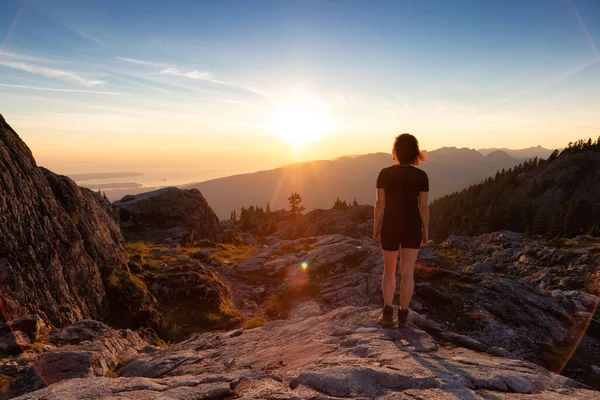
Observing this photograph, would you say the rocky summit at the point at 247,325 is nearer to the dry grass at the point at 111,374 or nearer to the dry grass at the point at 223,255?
the dry grass at the point at 111,374

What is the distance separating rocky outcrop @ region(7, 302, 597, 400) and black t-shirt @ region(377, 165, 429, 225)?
2893mm

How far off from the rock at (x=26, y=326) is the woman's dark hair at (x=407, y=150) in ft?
36.7

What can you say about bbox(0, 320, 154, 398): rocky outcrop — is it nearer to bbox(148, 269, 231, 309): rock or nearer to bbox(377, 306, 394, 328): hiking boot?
bbox(148, 269, 231, 309): rock

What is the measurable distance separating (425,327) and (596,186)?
4144 inches

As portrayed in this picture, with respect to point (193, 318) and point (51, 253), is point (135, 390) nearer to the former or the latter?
point (51, 253)

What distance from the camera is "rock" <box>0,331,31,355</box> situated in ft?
27.3

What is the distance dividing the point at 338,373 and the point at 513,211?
93.3 m

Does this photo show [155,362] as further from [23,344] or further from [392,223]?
[392,223]

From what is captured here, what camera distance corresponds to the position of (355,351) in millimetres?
7117

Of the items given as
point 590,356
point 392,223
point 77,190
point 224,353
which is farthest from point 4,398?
point 590,356

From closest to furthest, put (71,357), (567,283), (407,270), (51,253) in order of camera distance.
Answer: (407,270), (71,357), (51,253), (567,283)

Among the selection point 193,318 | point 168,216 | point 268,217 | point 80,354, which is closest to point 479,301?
point 193,318

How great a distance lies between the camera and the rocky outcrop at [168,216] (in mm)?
40125

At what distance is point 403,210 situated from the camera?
24.8 ft
